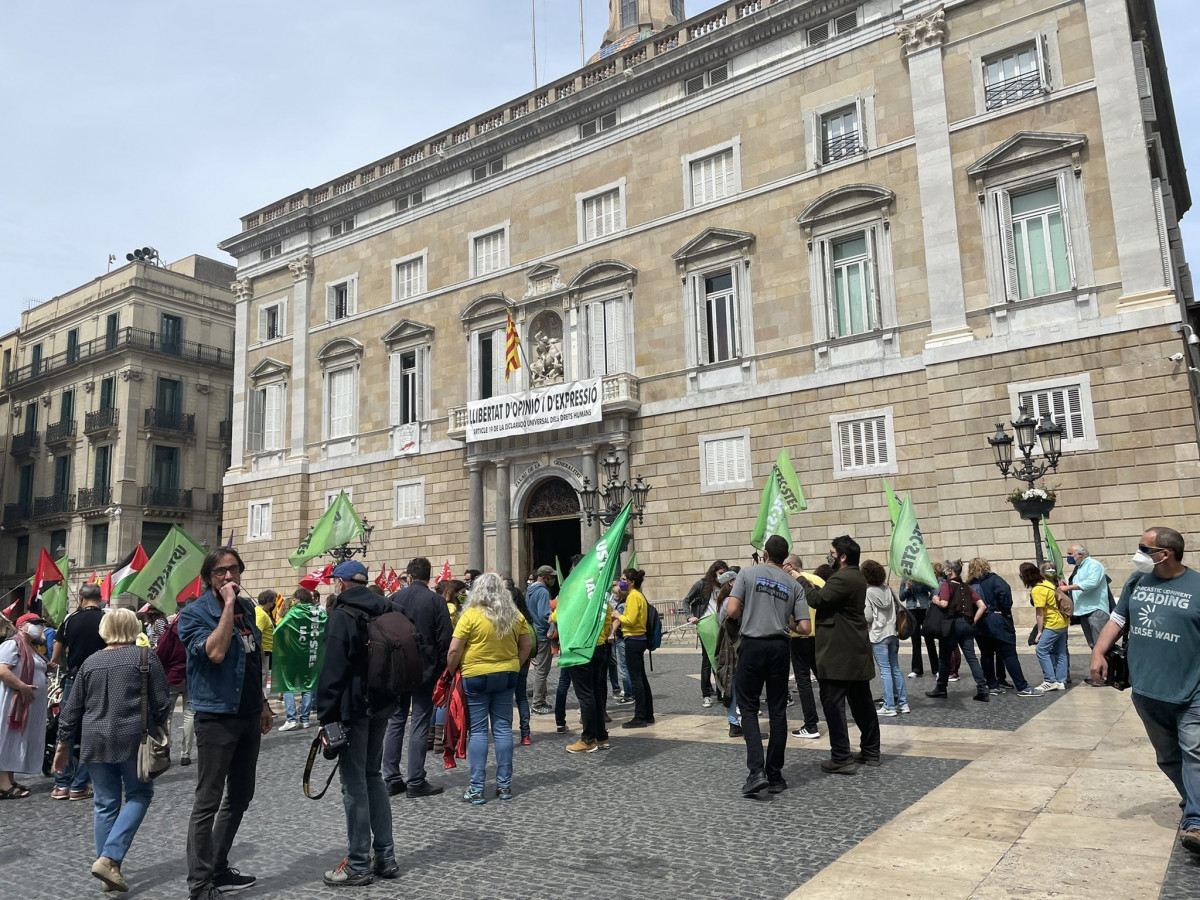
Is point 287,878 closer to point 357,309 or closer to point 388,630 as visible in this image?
point 388,630

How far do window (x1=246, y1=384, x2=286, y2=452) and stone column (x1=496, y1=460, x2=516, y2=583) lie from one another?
420 inches

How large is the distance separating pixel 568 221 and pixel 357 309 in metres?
9.09

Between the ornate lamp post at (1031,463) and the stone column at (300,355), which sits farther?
the stone column at (300,355)

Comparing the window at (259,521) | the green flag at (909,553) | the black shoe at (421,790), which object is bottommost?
the black shoe at (421,790)

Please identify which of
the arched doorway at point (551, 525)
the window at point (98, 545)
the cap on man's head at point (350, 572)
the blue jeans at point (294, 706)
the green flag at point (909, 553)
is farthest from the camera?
the window at point (98, 545)

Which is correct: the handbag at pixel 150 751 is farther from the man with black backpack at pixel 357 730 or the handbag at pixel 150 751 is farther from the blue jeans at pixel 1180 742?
the blue jeans at pixel 1180 742

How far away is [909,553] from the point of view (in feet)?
39.2

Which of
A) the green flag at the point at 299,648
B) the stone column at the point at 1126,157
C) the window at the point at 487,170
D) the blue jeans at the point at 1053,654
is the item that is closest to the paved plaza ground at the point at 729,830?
the green flag at the point at 299,648

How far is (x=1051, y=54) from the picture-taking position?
1894 centimetres

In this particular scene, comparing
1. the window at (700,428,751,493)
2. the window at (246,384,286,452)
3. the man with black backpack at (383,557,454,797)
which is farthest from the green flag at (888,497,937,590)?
the window at (246,384,286,452)

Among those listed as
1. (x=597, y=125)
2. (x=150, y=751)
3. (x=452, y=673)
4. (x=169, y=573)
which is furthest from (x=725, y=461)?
(x=150, y=751)

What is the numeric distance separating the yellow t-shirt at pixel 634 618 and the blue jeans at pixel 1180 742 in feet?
19.1

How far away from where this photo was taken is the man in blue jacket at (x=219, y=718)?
206 inches

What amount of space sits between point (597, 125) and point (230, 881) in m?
24.4
